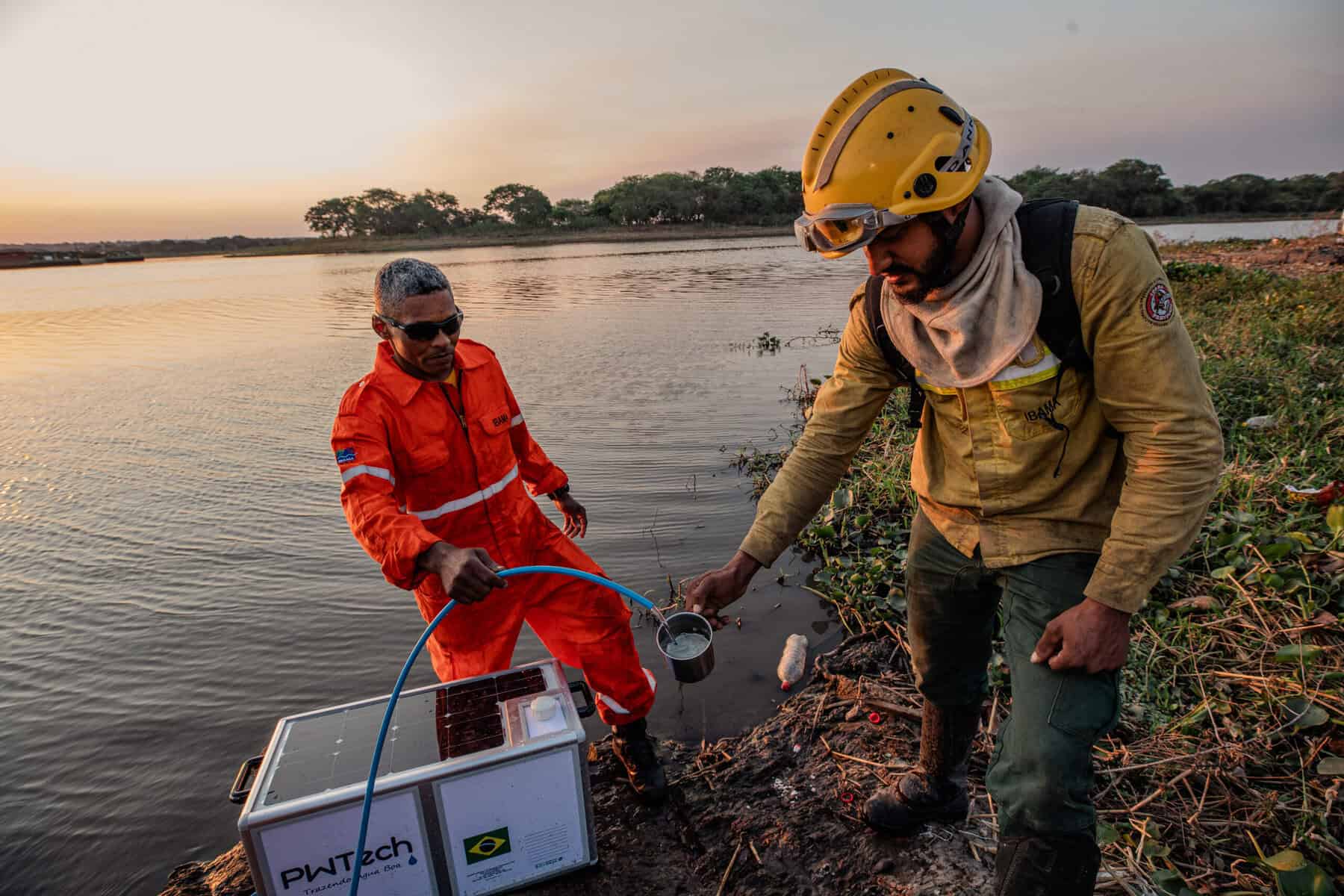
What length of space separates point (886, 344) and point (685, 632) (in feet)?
3.72

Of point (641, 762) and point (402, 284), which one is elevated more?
point (402, 284)

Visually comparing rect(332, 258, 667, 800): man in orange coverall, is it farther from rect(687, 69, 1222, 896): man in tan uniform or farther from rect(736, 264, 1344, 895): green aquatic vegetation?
rect(736, 264, 1344, 895): green aquatic vegetation

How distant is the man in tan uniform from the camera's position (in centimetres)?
154

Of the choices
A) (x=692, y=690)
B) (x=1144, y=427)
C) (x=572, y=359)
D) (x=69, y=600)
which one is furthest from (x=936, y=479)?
(x=572, y=359)

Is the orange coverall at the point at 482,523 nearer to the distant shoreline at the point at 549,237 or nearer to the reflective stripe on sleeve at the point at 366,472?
the reflective stripe on sleeve at the point at 366,472

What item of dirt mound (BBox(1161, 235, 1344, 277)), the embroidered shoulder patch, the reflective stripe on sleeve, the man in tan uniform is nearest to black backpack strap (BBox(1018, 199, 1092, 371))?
the man in tan uniform

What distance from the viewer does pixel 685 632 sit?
227 cm

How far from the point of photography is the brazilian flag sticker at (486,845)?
219 centimetres

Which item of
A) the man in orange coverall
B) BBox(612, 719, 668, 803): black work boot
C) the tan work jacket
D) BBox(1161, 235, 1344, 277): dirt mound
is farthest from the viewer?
BBox(1161, 235, 1344, 277): dirt mound

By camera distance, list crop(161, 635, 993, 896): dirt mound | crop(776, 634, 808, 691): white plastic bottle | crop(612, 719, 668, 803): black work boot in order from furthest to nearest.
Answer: crop(776, 634, 808, 691): white plastic bottle → crop(612, 719, 668, 803): black work boot → crop(161, 635, 993, 896): dirt mound

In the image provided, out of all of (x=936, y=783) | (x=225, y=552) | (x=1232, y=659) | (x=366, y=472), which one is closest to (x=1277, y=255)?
(x=1232, y=659)

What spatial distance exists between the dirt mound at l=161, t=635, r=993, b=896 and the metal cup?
0.83 meters

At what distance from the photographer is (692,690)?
382cm

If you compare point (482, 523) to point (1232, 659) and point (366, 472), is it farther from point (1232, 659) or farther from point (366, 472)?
point (1232, 659)
